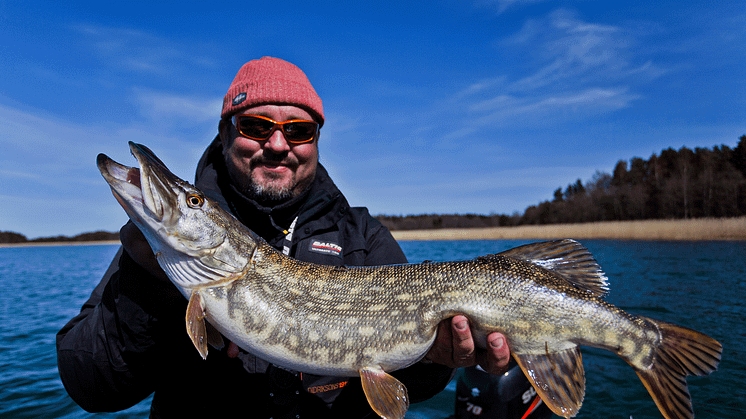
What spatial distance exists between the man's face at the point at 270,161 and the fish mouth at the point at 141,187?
1.00 m

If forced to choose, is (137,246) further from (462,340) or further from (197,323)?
(462,340)

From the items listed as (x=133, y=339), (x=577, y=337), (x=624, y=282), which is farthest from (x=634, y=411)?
(x=624, y=282)

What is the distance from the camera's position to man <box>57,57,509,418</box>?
81.1 inches

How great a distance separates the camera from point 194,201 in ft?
6.49

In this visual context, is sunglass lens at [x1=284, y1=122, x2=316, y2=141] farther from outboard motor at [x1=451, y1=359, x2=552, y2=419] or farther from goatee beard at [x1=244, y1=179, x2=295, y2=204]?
outboard motor at [x1=451, y1=359, x2=552, y2=419]

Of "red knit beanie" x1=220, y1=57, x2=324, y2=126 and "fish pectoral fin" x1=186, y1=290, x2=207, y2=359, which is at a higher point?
"red knit beanie" x1=220, y1=57, x2=324, y2=126

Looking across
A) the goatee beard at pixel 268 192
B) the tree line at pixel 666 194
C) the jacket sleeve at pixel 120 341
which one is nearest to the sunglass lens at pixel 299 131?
the goatee beard at pixel 268 192

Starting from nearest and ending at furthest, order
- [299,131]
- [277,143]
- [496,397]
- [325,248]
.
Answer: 1. [325,248]
2. [277,143]
3. [299,131]
4. [496,397]

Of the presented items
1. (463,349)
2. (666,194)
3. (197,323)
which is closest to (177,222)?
(197,323)

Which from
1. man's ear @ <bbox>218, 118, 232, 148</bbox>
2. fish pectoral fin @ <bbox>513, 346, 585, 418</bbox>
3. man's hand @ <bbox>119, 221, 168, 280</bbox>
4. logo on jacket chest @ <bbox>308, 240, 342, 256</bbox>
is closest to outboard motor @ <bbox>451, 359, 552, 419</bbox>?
fish pectoral fin @ <bbox>513, 346, 585, 418</bbox>

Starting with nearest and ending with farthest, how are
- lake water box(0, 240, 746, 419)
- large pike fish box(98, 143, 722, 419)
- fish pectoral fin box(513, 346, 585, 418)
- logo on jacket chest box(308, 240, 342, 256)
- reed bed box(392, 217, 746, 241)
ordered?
large pike fish box(98, 143, 722, 419) → fish pectoral fin box(513, 346, 585, 418) → logo on jacket chest box(308, 240, 342, 256) → lake water box(0, 240, 746, 419) → reed bed box(392, 217, 746, 241)

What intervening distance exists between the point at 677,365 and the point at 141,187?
2.75m

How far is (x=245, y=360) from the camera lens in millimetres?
2383

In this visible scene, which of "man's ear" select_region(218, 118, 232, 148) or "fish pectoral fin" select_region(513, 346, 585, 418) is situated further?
"man's ear" select_region(218, 118, 232, 148)
